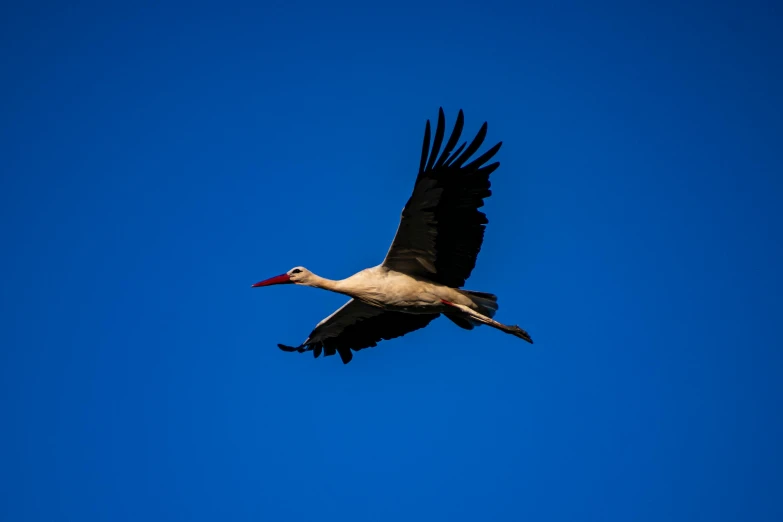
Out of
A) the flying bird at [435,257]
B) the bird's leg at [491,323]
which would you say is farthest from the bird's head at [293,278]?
the bird's leg at [491,323]

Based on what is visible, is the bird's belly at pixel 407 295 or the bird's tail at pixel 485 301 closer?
the bird's belly at pixel 407 295

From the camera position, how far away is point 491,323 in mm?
11164

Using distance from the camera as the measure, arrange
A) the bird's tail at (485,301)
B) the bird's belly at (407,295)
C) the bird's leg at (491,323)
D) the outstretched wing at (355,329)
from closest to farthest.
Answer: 1. the bird's leg at (491,323)
2. the bird's belly at (407,295)
3. the bird's tail at (485,301)
4. the outstretched wing at (355,329)

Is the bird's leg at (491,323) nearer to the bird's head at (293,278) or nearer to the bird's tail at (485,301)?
the bird's tail at (485,301)

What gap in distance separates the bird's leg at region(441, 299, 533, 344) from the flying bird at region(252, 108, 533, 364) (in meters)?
0.01

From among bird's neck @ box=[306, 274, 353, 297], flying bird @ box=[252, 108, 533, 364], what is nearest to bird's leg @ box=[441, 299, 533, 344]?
flying bird @ box=[252, 108, 533, 364]

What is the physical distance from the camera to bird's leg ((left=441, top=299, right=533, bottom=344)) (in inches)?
434

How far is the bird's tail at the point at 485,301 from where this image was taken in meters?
11.4

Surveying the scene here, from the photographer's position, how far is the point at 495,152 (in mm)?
10258

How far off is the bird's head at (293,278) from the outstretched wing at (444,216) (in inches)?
46.8

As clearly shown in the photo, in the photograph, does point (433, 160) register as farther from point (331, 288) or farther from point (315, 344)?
point (315, 344)

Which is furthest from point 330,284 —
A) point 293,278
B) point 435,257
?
point 435,257

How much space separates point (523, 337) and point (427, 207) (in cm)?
203

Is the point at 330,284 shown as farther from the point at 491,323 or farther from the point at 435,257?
the point at 491,323
